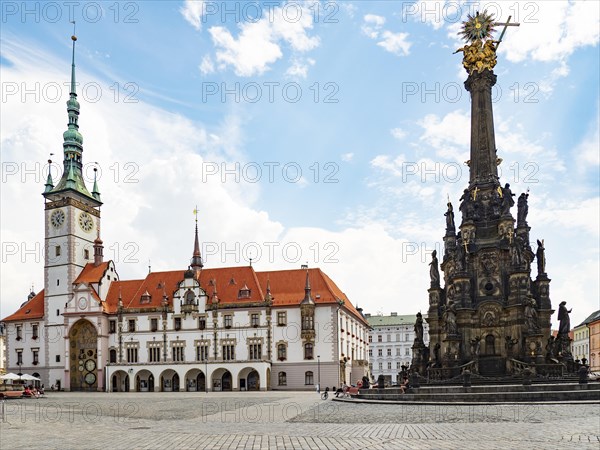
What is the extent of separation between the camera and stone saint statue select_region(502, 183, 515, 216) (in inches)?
1471

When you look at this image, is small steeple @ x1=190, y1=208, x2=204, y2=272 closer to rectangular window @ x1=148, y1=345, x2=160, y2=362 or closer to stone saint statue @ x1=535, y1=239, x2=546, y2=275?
rectangular window @ x1=148, y1=345, x2=160, y2=362

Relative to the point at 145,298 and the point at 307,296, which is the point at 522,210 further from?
the point at 145,298

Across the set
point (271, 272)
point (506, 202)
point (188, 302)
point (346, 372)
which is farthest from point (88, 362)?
point (506, 202)

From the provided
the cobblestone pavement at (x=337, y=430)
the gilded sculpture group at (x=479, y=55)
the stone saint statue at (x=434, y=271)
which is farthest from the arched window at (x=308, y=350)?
the cobblestone pavement at (x=337, y=430)

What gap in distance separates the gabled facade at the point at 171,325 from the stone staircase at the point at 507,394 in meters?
34.2

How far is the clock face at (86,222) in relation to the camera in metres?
76.9

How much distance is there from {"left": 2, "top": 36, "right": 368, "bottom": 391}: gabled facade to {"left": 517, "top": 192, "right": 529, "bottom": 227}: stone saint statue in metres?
29.0

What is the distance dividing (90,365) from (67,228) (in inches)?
630

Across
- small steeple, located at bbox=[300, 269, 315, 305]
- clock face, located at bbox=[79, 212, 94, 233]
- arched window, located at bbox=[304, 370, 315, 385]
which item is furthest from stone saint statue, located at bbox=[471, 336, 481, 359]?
clock face, located at bbox=[79, 212, 94, 233]

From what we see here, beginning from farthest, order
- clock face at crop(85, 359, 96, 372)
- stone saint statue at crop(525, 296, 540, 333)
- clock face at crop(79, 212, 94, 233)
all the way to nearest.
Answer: clock face at crop(79, 212, 94, 233), clock face at crop(85, 359, 96, 372), stone saint statue at crop(525, 296, 540, 333)

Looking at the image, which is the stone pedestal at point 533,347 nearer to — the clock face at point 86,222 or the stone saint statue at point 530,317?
the stone saint statue at point 530,317

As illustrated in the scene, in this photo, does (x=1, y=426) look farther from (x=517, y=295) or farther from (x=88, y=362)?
(x=88, y=362)

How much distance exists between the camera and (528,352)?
112 ft

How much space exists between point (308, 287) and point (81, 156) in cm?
3562
